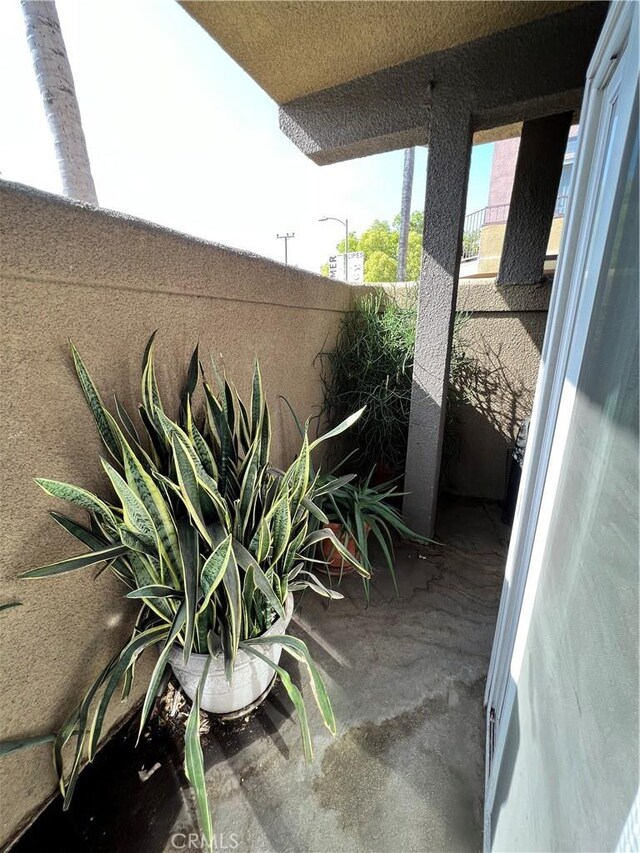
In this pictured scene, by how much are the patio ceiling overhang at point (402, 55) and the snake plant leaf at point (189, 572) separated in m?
1.82

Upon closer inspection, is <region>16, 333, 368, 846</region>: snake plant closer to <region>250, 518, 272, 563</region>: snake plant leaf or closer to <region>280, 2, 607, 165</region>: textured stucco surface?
<region>250, 518, 272, 563</region>: snake plant leaf

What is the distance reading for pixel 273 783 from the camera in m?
1.02

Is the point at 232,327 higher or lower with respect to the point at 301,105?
lower

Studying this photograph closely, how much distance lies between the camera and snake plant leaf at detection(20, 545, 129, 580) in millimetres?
781

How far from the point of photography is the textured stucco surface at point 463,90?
1.34 m

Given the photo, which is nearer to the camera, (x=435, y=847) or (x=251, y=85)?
(x=435, y=847)

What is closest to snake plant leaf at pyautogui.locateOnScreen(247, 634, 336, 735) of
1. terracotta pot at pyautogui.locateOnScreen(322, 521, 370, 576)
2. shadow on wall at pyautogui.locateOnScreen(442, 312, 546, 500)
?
terracotta pot at pyautogui.locateOnScreen(322, 521, 370, 576)

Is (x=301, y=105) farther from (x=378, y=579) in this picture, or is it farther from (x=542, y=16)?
(x=378, y=579)

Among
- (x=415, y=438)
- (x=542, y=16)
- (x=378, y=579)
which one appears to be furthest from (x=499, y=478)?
(x=542, y=16)

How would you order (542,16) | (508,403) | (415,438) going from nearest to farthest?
(542,16) < (415,438) < (508,403)

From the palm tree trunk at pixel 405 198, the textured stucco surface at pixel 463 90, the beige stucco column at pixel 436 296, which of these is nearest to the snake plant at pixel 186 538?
the beige stucco column at pixel 436 296

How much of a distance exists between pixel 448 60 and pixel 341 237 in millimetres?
17402

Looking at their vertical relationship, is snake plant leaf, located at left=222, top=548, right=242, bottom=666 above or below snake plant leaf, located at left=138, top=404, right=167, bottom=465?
below

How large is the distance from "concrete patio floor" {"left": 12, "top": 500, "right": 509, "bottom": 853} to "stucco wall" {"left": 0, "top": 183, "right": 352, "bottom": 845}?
174 mm
